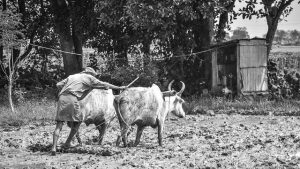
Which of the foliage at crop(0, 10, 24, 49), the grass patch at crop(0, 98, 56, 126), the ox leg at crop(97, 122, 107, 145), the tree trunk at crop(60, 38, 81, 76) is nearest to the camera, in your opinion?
the ox leg at crop(97, 122, 107, 145)

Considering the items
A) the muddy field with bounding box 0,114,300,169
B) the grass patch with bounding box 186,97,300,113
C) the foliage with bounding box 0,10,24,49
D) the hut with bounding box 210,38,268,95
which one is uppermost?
the foliage with bounding box 0,10,24,49

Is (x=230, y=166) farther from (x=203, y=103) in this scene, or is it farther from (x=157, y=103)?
(x=203, y=103)

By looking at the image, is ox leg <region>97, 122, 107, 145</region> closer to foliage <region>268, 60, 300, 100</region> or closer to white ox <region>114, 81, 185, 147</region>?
white ox <region>114, 81, 185, 147</region>

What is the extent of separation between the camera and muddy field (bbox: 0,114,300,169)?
10.2 meters

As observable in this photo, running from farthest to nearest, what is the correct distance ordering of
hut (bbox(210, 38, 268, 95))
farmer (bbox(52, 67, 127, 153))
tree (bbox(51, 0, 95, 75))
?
tree (bbox(51, 0, 95, 75)) → hut (bbox(210, 38, 268, 95)) → farmer (bbox(52, 67, 127, 153))

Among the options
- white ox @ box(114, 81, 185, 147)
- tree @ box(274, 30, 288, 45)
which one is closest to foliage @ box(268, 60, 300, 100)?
white ox @ box(114, 81, 185, 147)

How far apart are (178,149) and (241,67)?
32.7 ft

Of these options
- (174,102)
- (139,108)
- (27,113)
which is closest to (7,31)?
(27,113)

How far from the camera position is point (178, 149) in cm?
1180

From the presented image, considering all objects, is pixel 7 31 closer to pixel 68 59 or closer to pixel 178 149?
pixel 68 59

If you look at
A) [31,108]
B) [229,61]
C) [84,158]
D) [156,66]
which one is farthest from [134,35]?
[84,158]

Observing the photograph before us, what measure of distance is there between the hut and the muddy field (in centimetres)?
486

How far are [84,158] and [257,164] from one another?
3145 mm

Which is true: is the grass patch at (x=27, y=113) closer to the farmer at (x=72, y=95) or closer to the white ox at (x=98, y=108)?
the white ox at (x=98, y=108)
